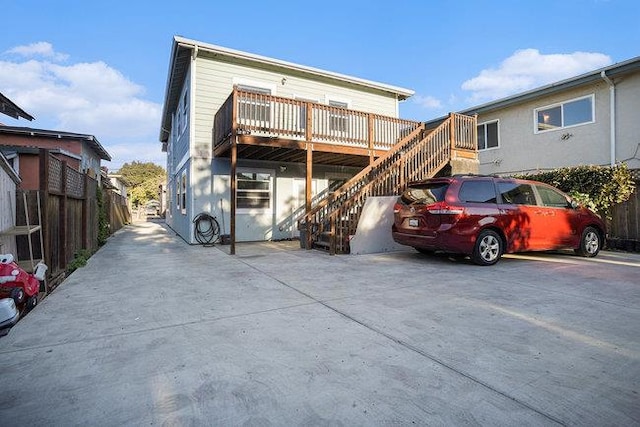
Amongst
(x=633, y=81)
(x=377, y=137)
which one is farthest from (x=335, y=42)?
(x=633, y=81)

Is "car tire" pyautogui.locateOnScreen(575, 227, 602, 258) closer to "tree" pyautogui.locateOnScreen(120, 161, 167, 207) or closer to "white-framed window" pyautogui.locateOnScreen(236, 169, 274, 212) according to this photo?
"white-framed window" pyautogui.locateOnScreen(236, 169, 274, 212)

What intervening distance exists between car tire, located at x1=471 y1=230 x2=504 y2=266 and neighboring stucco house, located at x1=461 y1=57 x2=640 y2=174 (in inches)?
275

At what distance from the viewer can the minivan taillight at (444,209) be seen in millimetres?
6086

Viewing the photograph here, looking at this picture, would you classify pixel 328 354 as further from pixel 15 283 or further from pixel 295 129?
pixel 295 129

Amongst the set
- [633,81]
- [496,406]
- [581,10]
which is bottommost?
[496,406]

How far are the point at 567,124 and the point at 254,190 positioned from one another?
36.4ft

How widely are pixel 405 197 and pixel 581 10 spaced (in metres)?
10.8

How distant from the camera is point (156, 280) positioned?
17.6 feet

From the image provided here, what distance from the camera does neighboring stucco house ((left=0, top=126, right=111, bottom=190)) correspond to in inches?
420

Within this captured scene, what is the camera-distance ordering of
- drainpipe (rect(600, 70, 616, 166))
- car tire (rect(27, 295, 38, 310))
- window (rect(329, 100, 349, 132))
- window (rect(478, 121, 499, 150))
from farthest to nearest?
window (rect(478, 121, 499, 150)) < drainpipe (rect(600, 70, 616, 166)) < window (rect(329, 100, 349, 132)) < car tire (rect(27, 295, 38, 310))

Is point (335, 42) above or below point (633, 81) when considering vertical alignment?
above

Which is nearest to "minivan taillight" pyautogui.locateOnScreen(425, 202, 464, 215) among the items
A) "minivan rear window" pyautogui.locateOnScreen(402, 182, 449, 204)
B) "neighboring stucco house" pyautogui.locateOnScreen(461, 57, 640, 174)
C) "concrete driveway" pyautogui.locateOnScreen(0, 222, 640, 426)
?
"minivan rear window" pyautogui.locateOnScreen(402, 182, 449, 204)

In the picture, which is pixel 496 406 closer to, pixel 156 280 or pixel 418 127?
pixel 156 280

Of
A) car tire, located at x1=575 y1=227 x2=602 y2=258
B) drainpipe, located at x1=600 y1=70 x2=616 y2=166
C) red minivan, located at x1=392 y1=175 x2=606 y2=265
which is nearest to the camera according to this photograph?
red minivan, located at x1=392 y1=175 x2=606 y2=265
